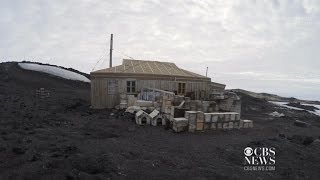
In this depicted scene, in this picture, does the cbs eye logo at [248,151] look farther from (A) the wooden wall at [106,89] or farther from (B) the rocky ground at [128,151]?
(A) the wooden wall at [106,89]

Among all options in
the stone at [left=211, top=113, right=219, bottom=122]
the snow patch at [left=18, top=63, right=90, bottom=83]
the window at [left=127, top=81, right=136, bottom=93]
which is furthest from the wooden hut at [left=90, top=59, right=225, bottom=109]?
the snow patch at [left=18, top=63, right=90, bottom=83]

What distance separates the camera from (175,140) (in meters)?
12.4

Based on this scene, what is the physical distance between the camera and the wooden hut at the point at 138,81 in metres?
20.4

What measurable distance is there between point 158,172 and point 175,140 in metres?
4.25

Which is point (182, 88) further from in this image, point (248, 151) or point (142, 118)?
point (248, 151)

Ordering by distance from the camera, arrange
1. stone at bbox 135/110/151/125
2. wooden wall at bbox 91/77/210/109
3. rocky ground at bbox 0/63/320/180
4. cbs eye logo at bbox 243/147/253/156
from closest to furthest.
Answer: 1. rocky ground at bbox 0/63/320/180
2. cbs eye logo at bbox 243/147/253/156
3. stone at bbox 135/110/151/125
4. wooden wall at bbox 91/77/210/109

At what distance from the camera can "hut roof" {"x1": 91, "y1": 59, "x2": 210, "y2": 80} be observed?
20967 millimetres

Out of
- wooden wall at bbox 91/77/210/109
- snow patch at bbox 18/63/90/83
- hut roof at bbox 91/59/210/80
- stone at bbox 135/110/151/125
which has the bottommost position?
stone at bbox 135/110/151/125

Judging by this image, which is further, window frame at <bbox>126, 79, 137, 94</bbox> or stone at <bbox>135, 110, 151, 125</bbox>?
window frame at <bbox>126, 79, 137, 94</bbox>

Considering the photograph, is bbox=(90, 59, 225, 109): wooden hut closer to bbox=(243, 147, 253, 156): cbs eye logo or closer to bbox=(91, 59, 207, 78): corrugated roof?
bbox=(91, 59, 207, 78): corrugated roof

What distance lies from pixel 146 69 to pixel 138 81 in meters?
1.79

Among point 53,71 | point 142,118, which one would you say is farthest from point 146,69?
point 53,71

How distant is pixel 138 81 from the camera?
21.1 metres

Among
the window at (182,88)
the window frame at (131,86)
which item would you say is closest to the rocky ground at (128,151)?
the window frame at (131,86)
